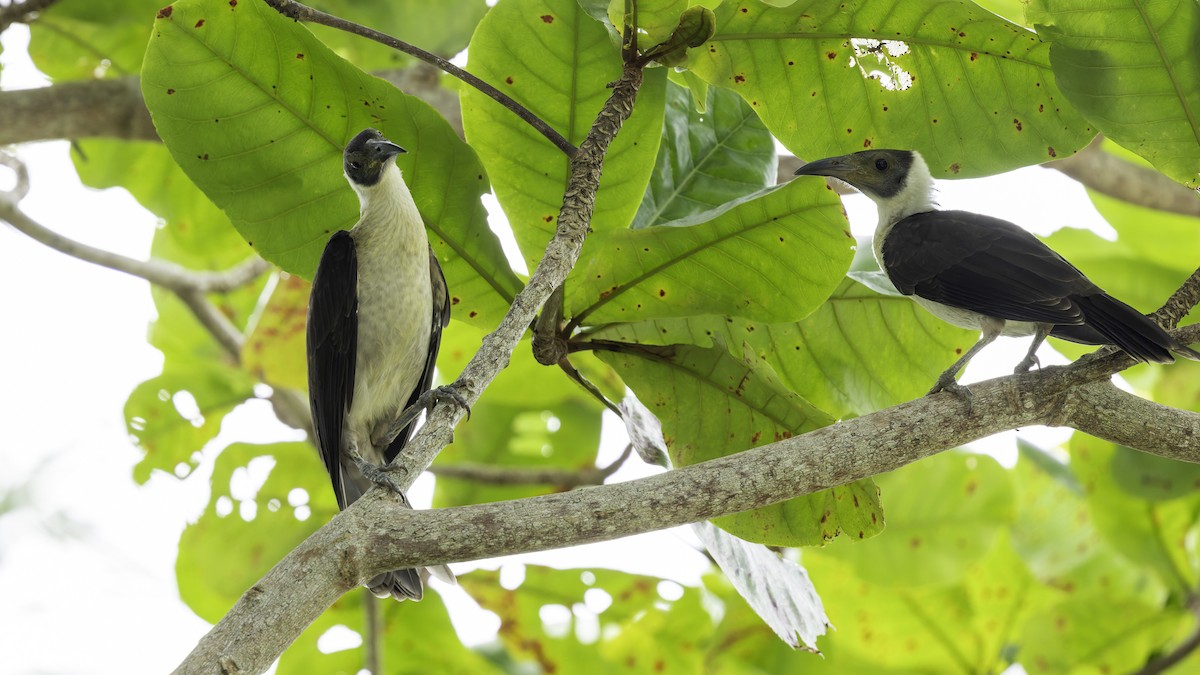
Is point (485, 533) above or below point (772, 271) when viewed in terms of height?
below

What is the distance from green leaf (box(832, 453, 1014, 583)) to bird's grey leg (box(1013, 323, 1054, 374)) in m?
1.32

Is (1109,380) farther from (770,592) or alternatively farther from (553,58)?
(553,58)

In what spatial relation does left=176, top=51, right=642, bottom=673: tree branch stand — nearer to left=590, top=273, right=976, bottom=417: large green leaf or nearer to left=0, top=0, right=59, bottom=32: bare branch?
left=590, top=273, right=976, bottom=417: large green leaf

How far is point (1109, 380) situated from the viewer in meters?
1.96

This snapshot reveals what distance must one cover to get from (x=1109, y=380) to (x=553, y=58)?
4.32ft

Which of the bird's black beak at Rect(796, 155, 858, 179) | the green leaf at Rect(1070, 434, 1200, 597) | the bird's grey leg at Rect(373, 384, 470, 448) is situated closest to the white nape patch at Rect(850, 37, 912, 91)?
the bird's black beak at Rect(796, 155, 858, 179)

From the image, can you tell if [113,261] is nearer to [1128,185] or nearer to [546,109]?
[546,109]

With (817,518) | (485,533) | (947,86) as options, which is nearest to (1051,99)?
(947,86)

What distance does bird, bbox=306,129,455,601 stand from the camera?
2656 millimetres

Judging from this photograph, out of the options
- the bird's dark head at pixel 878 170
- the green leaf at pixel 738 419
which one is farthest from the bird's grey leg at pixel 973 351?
the bird's dark head at pixel 878 170

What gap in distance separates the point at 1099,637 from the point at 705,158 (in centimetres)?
247

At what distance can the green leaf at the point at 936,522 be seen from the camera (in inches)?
145

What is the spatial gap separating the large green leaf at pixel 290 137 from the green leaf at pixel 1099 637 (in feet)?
8.59

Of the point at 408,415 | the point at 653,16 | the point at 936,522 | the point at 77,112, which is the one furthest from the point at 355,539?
the point at 936,522
